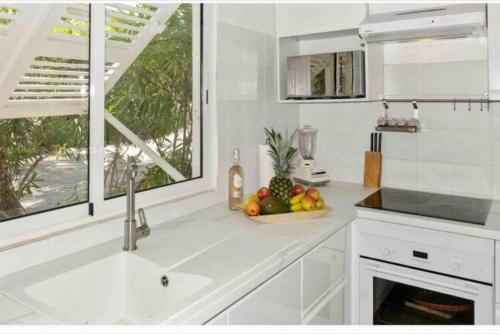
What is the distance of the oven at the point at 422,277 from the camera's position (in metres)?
1.73

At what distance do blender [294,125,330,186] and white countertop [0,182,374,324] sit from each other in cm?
47

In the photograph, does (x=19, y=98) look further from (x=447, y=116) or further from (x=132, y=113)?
(x=447, y=116)

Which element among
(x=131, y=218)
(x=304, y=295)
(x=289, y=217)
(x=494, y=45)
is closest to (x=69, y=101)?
(x=131, y=218)

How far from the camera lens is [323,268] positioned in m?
1.74

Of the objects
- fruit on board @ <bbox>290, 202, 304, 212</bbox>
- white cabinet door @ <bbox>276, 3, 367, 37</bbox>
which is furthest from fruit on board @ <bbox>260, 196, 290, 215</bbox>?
white cabinet door @ <bbox>276, 3, 367, 37</bbox>

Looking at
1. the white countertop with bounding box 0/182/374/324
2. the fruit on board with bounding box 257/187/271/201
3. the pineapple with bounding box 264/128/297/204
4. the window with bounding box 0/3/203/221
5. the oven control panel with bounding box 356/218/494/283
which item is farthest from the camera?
the pineapple with bounding box 264/128/297/204

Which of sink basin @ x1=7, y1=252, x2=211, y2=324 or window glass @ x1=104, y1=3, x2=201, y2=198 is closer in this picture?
sink basin @ x1=7, y1=252, x2=211, y2=324

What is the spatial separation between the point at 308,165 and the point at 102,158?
Answer: 1299 mm

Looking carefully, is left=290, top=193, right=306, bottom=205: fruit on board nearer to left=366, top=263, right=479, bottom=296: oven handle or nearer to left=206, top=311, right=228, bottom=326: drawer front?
left=366, top=263, right=479, bottom=296: oven handle

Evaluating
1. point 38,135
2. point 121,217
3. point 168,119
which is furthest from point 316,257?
point 38,135

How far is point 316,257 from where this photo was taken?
1663 mm

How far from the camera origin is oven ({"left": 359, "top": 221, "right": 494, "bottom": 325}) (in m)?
1.73

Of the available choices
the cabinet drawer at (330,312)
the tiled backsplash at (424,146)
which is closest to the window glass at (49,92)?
the cabinet drawer at (330,312)

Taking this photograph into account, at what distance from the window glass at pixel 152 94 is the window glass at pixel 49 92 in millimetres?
126
